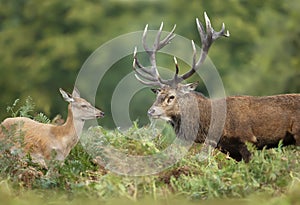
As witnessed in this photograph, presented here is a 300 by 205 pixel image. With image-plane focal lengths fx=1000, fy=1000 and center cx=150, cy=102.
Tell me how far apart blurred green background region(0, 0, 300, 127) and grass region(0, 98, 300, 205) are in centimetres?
2266

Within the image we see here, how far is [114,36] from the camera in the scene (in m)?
40.9

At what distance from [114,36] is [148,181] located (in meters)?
30.2

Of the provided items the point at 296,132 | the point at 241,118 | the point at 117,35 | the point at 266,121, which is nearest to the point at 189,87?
the point at 241,118

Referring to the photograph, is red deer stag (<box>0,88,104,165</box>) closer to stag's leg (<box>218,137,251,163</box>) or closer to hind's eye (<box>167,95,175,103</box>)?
hind's eye (<box>167,95,175,103</box>)

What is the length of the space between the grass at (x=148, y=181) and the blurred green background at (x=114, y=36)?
22.7m

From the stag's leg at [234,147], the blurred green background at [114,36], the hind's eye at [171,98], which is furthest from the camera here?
the blurred green background at [114,36]

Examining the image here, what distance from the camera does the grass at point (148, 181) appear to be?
1045 centimetres

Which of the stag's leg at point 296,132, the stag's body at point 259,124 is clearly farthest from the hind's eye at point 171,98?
the stag's leg at point 296,132

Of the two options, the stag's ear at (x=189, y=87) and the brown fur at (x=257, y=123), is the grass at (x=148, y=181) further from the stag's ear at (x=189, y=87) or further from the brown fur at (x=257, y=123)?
the stag's ear at (x=189, y=87)

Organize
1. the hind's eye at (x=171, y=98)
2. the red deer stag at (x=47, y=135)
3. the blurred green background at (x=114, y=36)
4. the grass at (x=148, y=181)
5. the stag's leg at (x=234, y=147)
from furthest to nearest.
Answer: the blurred green background at (x=114, y=36), the hind's eye at (x=171, y=98), the stag's leg at (x=234, y=147), the red deer stag at (x=47, y=135), the grass at (x=148, y=181)

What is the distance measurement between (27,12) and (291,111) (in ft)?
108

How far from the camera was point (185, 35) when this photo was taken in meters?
40.9

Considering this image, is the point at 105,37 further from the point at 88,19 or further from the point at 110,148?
the point at 110,148

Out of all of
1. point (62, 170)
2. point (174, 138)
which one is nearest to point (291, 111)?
point (174, 138)
